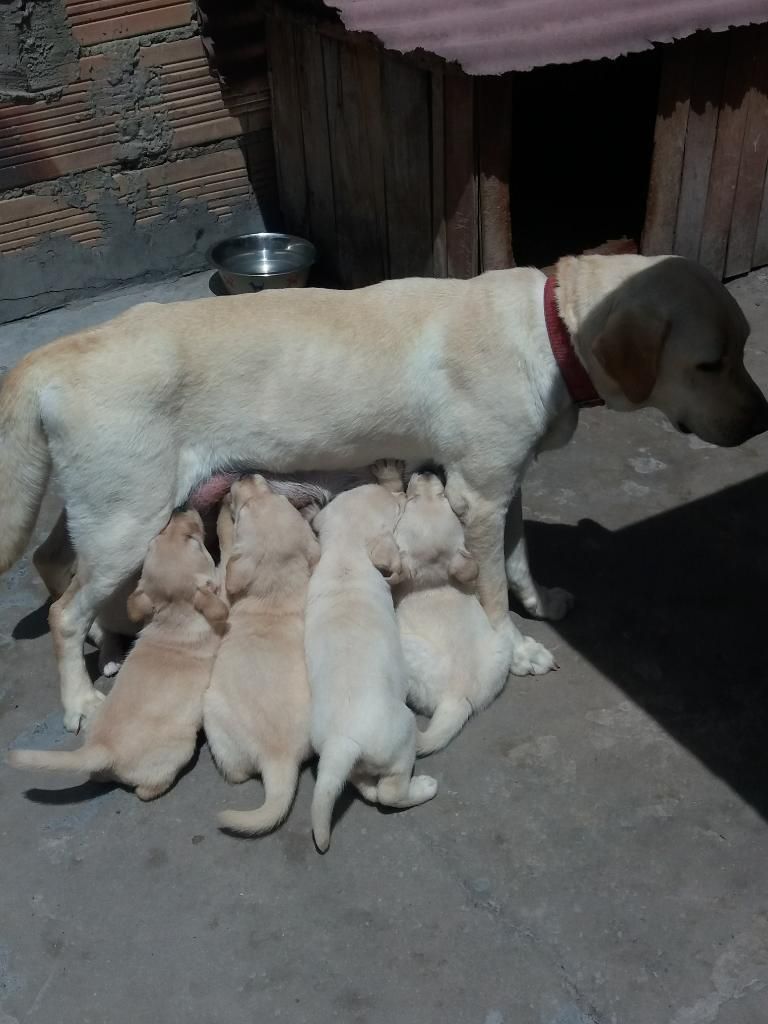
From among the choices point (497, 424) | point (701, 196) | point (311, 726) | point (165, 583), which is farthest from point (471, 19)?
point (311, 726)

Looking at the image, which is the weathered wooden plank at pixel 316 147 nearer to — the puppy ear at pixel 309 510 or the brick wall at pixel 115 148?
the brick wall at pixel 115 148

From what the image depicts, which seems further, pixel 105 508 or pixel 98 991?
pixel 105 508

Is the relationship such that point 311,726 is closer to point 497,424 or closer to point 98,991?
point 98,991

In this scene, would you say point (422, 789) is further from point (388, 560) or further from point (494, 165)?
point (494, 165)

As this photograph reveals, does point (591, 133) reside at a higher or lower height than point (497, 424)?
lower

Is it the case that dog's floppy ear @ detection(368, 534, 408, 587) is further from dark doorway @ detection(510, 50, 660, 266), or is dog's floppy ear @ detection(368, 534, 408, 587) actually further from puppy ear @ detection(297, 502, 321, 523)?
dark doorway @ detection(510, 50, 660, 266)

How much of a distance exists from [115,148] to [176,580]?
11.3 feet

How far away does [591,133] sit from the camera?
26.0 ft

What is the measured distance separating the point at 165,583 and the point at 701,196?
3.77 metres

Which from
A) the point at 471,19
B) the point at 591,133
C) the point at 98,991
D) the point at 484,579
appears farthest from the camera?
the point at 591,133

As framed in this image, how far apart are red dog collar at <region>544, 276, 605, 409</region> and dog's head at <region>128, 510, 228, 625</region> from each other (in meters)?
1.28

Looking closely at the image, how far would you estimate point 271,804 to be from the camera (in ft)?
9.53

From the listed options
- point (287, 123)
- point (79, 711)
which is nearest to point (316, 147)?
point (287, 123)

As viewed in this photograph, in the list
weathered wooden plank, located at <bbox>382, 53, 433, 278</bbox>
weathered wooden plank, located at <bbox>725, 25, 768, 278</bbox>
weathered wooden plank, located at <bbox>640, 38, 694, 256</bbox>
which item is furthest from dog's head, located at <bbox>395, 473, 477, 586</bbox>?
weathered wooden plank, located at <bbox>725, 25, 768, 278</bbox>
